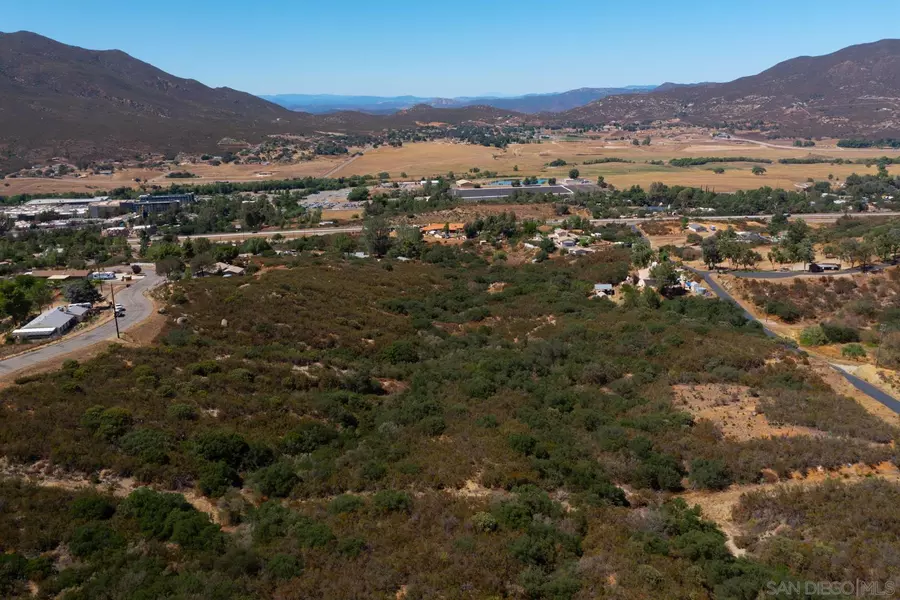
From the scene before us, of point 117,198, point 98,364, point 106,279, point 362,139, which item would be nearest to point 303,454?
point 98,364

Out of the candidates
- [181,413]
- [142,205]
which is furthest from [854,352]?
[142,205]

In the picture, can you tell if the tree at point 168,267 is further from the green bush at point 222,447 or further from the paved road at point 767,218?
the paved road at point 767,218

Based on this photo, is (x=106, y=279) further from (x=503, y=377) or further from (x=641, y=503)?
(x=641, y=503)

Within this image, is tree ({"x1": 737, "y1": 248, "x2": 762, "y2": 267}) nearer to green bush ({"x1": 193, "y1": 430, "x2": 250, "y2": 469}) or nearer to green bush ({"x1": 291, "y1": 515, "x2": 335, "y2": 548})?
green bush ({"x1": 193, "y1": 430, "x2": 250, "y2": 469})

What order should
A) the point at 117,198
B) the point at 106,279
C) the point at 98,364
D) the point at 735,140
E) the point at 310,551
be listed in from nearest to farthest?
1. the point at 310,551
2. the point at 98,364
3. the point at 106,279
4. the point at 117,198
5. the point at 735,140

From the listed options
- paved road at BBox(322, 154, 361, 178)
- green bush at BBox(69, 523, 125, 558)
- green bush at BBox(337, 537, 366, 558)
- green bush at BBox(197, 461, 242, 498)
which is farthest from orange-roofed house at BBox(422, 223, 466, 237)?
paved road at BBox(322, 154, 361, 178)

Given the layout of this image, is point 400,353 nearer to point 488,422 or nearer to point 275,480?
point 488,422

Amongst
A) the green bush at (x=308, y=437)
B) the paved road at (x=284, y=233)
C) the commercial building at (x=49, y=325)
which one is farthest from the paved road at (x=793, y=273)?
the commercial building at (x=49, y=325)
